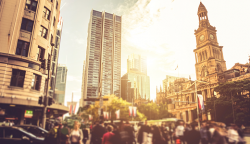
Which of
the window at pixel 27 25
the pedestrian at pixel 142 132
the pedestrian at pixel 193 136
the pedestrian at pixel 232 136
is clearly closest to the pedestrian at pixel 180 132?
the pedestrian at pixel 193 136

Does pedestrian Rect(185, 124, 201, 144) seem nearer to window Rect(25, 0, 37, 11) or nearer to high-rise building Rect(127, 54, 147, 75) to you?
high-rise building Rect(127, 54, 147, 75)

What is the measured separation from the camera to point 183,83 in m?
18.9

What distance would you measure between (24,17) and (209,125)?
85.0 feet

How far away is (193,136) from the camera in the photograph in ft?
31.3

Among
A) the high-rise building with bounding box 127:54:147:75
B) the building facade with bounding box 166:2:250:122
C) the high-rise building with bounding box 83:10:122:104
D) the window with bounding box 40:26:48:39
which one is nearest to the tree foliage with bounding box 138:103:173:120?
the building facade with bounding box 166:2:250:122

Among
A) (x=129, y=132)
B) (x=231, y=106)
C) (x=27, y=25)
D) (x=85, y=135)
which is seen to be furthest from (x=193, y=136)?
(x=27, y=25)

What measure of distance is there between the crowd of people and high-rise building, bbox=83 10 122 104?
689 cm

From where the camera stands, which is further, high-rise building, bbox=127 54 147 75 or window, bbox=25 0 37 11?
window, bbox=25 0 37 11

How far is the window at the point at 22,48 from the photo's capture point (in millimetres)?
21109

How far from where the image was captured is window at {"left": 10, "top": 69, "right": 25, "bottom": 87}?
1942 cm

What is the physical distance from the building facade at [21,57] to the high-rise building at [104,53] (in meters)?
8.77

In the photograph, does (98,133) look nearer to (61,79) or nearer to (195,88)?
(195,88)

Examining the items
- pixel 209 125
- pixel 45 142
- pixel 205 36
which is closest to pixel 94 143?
pixel 45 142

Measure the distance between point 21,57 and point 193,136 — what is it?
21383 millimetres
